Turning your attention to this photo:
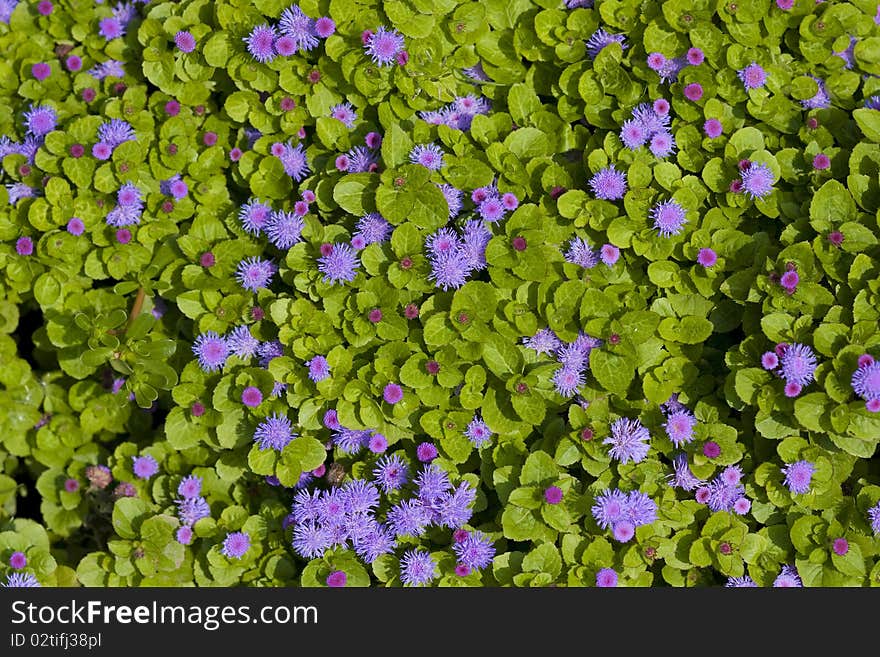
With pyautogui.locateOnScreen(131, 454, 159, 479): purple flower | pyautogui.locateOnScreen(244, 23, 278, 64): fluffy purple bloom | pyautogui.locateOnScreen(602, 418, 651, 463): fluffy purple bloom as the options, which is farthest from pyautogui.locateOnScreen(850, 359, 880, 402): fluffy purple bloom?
pyautogui.locateOnScreen(131, 454, 159, 479): purple flower

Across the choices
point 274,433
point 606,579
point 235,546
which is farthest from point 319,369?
point 606,579

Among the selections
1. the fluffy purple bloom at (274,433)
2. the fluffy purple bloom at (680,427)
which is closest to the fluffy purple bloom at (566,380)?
the fluffy purple bloom at (680,427)

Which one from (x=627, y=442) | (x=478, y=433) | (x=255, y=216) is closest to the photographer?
(x=627, y=442)

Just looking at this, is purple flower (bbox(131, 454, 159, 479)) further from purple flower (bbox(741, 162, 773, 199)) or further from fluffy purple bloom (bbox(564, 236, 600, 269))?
purple flower (bbox(741, 162, 773, 199))

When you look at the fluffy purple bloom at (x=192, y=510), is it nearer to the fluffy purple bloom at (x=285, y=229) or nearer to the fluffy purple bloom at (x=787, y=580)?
the fluffy purple bloom at (x=285, y=229)

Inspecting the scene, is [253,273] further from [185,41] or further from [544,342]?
[544,342]

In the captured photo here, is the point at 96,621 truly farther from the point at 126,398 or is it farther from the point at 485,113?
the point at 485,113
